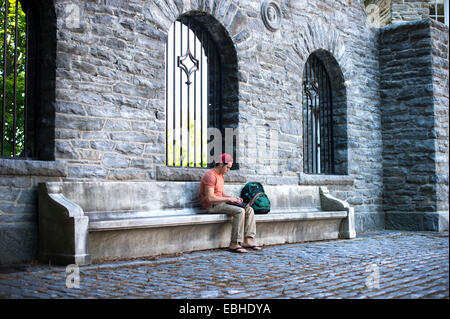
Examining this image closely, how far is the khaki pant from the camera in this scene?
679cm

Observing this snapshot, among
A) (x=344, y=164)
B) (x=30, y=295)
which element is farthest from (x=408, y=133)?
(x=30, y=295)

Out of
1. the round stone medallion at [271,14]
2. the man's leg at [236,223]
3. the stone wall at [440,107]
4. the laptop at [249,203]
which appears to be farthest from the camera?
the stone wall at [440,107]

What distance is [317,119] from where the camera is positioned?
35.7 feet

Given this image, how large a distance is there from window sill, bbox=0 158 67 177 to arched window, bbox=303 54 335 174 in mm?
5503

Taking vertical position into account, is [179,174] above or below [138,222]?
above

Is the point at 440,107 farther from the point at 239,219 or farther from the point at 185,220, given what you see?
the point at 185,220

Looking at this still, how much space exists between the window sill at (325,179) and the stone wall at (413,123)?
50.5 inches

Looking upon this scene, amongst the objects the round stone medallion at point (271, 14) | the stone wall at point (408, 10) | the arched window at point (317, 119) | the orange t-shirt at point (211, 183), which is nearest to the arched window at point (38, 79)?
the orange t-shirt at point (211, 183)

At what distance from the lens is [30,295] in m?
4.01

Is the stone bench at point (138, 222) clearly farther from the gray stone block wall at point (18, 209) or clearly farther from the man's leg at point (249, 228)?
the man's leg at point (249, 228)

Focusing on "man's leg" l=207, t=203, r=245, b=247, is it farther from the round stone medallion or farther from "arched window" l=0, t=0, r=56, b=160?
the round stone medallion

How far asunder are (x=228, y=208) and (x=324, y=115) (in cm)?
481

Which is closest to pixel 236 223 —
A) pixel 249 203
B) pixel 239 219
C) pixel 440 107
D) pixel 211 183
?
pixel 239 219

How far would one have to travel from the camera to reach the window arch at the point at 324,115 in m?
10.6
